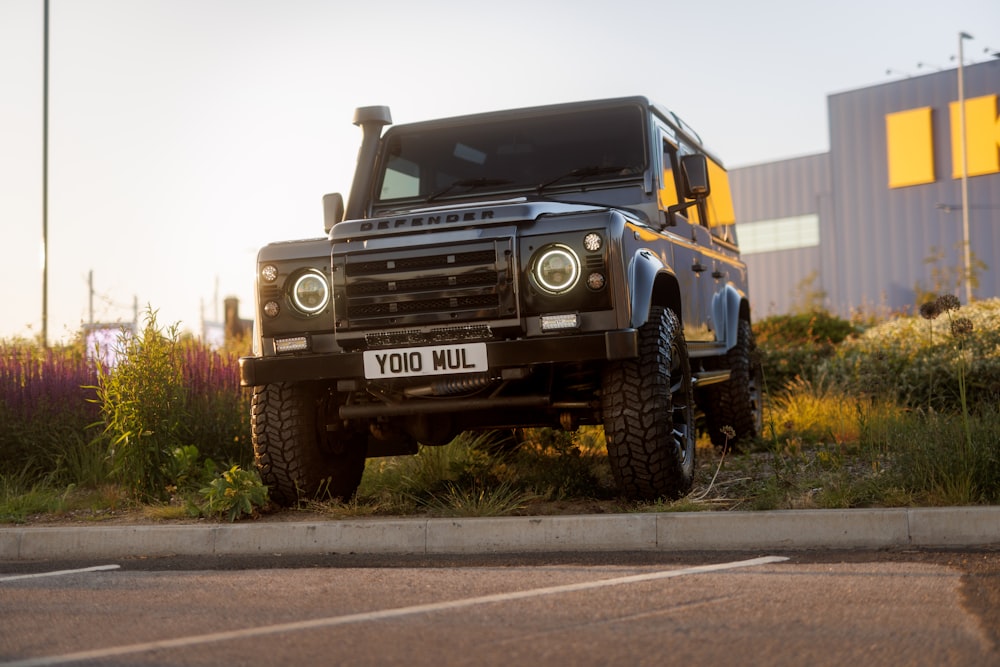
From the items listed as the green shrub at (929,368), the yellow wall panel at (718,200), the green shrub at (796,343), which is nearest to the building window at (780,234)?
the green shrub at (796,343)

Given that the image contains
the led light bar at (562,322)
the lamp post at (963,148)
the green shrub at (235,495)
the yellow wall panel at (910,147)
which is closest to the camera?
the led light bar at (562,322)

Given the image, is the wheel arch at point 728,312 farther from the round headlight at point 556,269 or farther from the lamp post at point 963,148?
the lamp post at point 963,148

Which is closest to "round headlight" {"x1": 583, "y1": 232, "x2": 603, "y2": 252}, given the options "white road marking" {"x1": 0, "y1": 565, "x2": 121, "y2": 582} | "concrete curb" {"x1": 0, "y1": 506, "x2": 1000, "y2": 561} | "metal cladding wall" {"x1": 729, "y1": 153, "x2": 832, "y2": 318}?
"concrete curb" {"x1": 0, "y1": 506, "x2": 1000, "y2": 561}

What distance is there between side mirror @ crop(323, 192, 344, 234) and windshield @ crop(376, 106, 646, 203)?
26cm

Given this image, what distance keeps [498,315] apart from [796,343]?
31.7ft

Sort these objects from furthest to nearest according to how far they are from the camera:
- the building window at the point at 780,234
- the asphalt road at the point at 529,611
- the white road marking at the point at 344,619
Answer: the building window at the point at 780,234 < the white road marking at the point at 344,619 < the asphalt road at the point at 529,611

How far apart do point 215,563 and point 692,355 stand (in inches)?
131

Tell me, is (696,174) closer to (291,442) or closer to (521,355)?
(521,355)

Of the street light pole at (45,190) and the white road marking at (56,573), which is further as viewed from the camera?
the street light pole at (45,190)

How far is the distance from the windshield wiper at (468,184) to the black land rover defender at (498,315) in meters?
0.01

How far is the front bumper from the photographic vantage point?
19.7 ft

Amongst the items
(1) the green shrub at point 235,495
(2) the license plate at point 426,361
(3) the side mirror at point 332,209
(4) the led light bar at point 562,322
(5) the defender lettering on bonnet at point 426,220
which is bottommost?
(1) the green shrub at point 235,495

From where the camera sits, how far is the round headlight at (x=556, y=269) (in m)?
6.17

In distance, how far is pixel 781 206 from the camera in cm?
4259
